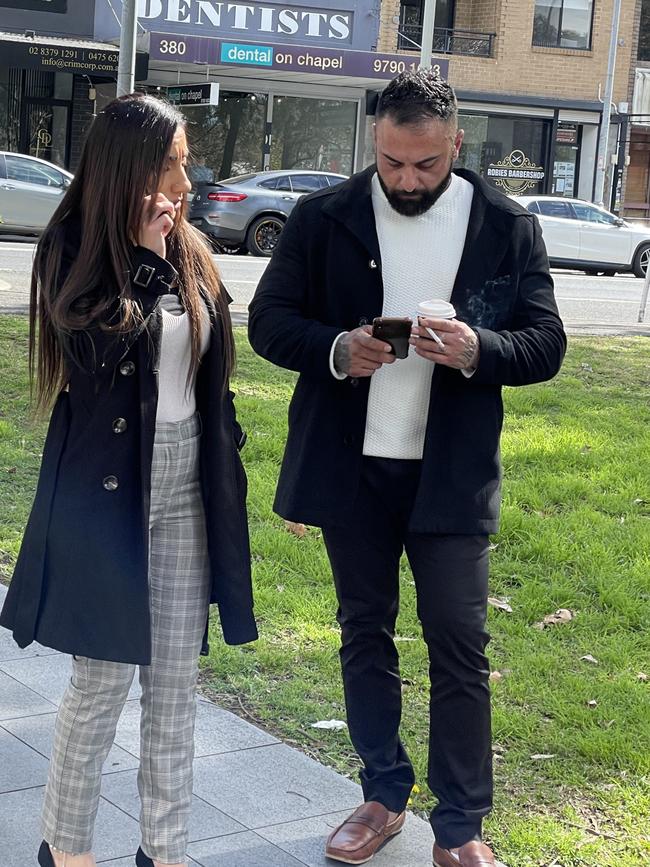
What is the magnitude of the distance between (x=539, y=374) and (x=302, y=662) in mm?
2017

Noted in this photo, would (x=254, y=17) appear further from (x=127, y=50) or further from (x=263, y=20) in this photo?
(x=127, y=50)

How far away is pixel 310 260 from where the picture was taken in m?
3.46

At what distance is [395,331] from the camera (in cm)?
309

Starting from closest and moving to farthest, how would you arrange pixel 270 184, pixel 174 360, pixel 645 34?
pixel 174 360
pixel 270 184
pixel 645 34

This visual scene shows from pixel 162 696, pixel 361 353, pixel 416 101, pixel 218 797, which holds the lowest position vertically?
pixel 218 797

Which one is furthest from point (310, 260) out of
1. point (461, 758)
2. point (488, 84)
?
point (488, 84)

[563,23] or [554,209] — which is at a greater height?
[563,23]

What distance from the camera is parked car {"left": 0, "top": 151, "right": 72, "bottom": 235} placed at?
20.5 m

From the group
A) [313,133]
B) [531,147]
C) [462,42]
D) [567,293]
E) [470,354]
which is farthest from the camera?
[531,147]

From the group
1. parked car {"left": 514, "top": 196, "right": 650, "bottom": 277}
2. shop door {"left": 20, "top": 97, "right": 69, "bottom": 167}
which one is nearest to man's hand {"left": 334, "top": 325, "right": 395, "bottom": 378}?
parked car {"left": 514, "top": 196, "right": 650, "bottom": 277}

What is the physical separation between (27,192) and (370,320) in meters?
18.3

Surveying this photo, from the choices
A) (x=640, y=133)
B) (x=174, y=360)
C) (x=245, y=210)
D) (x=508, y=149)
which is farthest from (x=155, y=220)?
(x=640, y=133)

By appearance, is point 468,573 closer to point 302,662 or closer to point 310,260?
point 310,260

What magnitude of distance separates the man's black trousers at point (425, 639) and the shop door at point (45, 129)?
25588 mm
